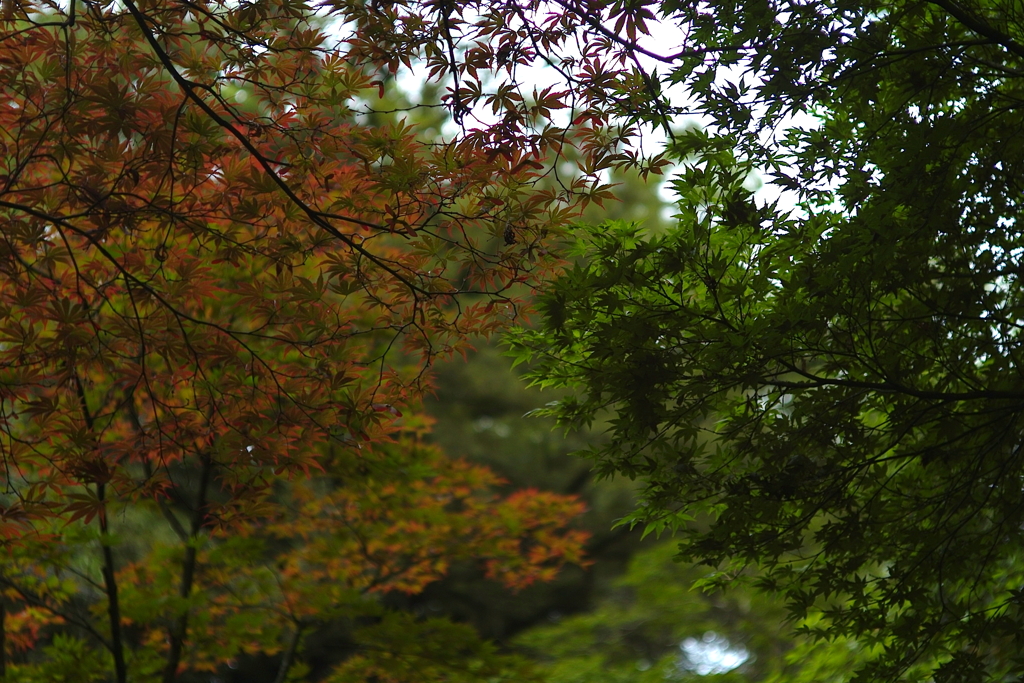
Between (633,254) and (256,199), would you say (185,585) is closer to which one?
(256,199)

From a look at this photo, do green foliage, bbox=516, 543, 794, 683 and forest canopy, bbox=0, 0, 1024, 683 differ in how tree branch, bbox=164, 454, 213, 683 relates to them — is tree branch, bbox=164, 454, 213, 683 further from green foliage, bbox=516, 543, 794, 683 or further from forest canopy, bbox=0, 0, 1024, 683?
green foliage, bbox=516, 543, 794, 683

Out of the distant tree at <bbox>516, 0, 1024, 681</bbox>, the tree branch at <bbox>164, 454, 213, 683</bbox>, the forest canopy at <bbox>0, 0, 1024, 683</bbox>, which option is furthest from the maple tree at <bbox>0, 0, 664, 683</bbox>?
the tree branch at <bbox>164, 454, 213, 683</bbox>

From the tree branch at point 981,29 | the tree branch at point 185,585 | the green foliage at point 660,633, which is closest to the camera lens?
the tree branch at point 981,29

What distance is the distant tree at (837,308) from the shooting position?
260 cm

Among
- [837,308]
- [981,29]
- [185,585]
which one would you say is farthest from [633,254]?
[185,585]

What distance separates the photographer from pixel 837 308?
8.52 ft

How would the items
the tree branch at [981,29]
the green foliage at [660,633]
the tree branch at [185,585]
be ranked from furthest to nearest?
the green foliage at [660,633]
the tree branch at [185,585]
the tree branch at [981,29]

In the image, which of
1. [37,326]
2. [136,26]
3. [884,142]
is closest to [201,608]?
[37,326]

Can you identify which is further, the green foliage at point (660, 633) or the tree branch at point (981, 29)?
the green foliage at point (660, 633)

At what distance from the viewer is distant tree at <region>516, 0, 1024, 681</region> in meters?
2.60

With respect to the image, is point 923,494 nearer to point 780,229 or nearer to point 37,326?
point 780,229

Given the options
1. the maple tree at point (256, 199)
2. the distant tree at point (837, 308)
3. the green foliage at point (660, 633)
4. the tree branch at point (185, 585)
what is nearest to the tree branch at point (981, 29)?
the distant tree at point (837, 308)

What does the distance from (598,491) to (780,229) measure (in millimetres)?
7471

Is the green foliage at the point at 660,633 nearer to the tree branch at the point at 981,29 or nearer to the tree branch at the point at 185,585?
the tree branch at the point at 185,585
